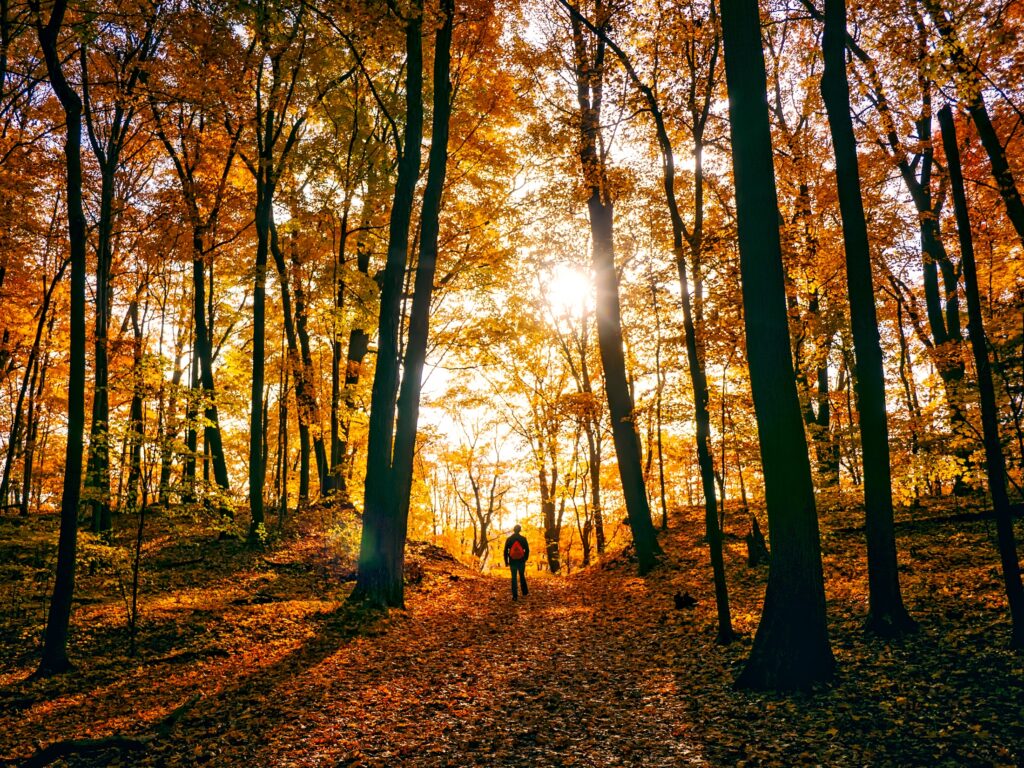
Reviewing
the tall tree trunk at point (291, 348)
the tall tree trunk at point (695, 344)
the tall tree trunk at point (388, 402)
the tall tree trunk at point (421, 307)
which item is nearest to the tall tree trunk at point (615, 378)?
the tall tree trunk at point (421, 307)

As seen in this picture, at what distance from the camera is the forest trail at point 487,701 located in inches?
188

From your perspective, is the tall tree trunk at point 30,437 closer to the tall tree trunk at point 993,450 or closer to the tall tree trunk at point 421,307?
the tall tree trunk at point 421,307

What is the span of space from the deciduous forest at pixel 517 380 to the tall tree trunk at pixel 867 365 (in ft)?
0.16

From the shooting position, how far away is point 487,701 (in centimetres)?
611

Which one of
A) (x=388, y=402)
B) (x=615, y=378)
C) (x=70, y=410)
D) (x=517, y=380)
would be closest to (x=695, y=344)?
(x=388, y=402)

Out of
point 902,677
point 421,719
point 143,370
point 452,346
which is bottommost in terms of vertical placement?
point 421,719

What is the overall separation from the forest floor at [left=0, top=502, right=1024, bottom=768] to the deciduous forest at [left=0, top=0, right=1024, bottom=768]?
6 cm

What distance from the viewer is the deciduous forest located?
5.52m

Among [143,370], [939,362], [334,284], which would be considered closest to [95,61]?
[334,284]

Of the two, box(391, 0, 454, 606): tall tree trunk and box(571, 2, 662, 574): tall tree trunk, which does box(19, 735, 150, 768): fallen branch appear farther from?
box(571, 2, 662, 574): tall tree trunk

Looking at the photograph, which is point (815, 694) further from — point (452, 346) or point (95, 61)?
point (95, 61)

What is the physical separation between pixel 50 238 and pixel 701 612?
20.1 metres

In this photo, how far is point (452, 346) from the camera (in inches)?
680

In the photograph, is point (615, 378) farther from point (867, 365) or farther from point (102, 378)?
point (102, 378)
